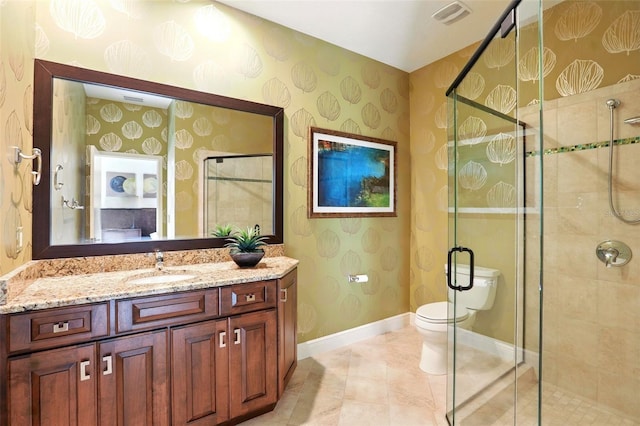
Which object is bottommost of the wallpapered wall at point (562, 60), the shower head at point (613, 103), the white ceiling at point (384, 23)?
the shower head at point (613, 103)

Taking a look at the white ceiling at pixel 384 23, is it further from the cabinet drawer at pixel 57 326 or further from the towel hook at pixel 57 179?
the cabinet drawer at pixel 57 326

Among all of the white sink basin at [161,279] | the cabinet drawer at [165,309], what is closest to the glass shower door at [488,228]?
the cabinet drawer at [165,309]

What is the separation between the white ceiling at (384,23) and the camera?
2.33 meters

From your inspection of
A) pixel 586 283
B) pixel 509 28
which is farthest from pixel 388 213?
pixel 509 28

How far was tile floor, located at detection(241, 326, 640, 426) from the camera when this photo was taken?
1.80 m

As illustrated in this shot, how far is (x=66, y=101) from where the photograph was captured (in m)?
1.83

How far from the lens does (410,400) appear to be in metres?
2.08

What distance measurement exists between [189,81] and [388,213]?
2.11 meters

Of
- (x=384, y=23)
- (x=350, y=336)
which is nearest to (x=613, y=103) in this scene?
(x=384, y=23)

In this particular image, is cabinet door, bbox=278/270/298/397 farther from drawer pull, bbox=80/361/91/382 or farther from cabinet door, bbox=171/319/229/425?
drawer pull, bbox=80/361/91/382

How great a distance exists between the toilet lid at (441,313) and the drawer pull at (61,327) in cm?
204

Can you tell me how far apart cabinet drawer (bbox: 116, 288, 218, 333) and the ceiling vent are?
2476 mm

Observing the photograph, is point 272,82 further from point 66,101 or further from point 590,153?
point 590,153

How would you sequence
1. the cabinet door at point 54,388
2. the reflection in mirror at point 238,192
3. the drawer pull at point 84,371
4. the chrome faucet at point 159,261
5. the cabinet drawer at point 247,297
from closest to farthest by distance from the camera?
the cabinet door at point 54,388 < the drawer pull at point 84,371 < the cabinet drawer at point 247,297 < the chrome faucet at point 159,261 < the reflection in mirror at point 238,192
